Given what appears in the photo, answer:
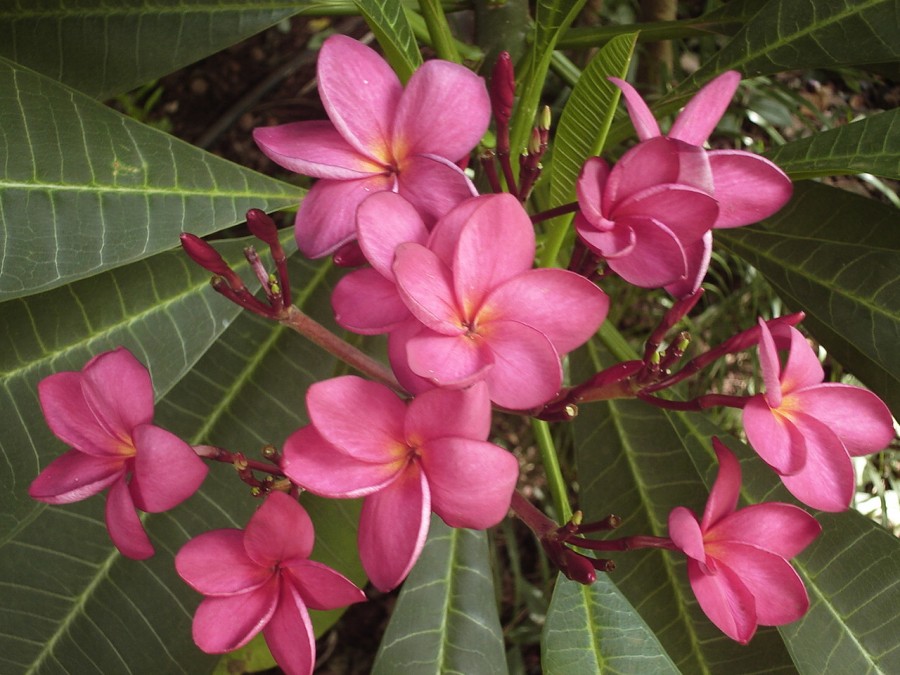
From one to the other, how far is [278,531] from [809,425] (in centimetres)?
37

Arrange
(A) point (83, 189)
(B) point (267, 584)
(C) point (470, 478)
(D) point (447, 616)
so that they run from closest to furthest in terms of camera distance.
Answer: (C) point (470, 478) → (B) point (267, 584) → (A) point (83, 189) → (D) point (447, 616)

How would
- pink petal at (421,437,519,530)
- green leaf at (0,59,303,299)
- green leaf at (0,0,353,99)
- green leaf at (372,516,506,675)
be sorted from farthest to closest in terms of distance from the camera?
green leaf at (0,0,353,99), green leaf at (372,516,506,675), green leaf at (0,59,303,299), pink petal at (421,437,519,530)

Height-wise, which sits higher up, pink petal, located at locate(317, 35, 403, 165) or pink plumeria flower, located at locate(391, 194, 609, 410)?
pink petal, located at locate(317, 35, 403, 165)

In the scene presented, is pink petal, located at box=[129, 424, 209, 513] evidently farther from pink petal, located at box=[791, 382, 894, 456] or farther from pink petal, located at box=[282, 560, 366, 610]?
pink petal, located at box=[791, 382, 894, 456]

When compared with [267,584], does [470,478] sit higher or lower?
higher

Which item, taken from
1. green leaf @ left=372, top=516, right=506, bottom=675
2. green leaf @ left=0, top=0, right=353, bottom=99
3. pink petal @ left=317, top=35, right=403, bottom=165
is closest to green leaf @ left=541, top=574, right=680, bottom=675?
green leaf @ left=372, top=516, right=506, bottom=675

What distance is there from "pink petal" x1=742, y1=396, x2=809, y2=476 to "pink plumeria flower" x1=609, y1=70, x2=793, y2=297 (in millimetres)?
90

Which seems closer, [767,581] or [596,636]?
[767,581]

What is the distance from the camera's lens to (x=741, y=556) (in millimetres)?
570

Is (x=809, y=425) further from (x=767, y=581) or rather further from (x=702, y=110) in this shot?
(x=702, y=110)

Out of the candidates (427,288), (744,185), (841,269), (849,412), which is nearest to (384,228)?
(427,288)

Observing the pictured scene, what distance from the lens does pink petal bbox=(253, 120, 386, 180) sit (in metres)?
0.56

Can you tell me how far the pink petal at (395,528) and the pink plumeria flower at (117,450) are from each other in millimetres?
123

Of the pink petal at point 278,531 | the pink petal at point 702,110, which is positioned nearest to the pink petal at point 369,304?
the pink petal at point 278,531
